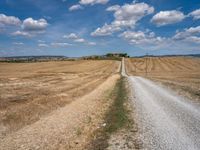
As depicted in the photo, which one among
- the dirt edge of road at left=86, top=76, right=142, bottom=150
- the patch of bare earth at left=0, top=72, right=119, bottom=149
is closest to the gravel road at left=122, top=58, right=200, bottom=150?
the dirt edge of road at left=86, top=76, right=142, bottom=150

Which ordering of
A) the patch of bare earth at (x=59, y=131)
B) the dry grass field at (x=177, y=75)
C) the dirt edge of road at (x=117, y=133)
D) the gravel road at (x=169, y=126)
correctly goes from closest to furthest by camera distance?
the gravel road at (x=169, y=126) < the dirt edge of road at (x=117, y=133) < the patch of bare earth at (x=59, y=131) < the dry grass field at (x=177, y=75)

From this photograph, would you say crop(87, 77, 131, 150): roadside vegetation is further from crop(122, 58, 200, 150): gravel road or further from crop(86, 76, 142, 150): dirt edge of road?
crop(122, 58, 200, 150): gravel road

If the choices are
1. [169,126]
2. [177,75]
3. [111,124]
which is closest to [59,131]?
[111,124]

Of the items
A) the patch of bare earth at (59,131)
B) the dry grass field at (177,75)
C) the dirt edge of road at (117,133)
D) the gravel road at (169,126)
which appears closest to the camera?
the gravel road at (169,126)

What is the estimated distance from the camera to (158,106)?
1944cm

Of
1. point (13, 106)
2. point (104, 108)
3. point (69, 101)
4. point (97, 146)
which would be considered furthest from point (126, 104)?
point (97, 146)

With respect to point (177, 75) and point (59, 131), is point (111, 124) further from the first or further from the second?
point (177, 75)

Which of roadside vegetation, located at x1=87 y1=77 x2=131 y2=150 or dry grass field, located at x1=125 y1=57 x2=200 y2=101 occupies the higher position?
roadside vegetation, located at x1=87 y1=77 x2=131 y2=150

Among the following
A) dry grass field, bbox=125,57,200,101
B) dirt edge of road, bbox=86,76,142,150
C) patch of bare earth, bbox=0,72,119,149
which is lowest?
dry grass field, bbox=125,57,200,101

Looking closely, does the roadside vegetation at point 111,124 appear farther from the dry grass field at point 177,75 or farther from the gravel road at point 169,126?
the dry grass field at point 177,75

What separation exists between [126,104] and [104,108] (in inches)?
87.3

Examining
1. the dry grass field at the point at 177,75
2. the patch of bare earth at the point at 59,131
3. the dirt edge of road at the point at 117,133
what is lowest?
the dry grass field at the point at 177,75

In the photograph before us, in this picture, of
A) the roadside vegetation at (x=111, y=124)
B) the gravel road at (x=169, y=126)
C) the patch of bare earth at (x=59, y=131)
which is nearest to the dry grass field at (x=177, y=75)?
the gravel road at (x=169, y=126)

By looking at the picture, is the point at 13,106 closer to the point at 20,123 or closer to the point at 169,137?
the point at 20,123
